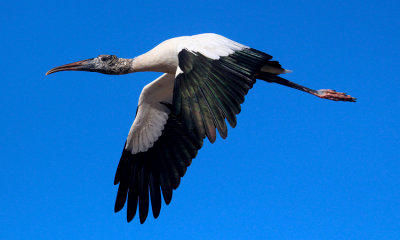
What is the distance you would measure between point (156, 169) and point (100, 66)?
1.88 meters

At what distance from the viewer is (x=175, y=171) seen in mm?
9086

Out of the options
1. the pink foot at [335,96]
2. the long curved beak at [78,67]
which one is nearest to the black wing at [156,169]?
the long curved beak at [78,67]

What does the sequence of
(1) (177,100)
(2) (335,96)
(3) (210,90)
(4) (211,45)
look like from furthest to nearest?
(2) (335,96)
(4) (211,45)
(3) (210,90)
(1) (177,100)

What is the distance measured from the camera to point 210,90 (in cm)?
645

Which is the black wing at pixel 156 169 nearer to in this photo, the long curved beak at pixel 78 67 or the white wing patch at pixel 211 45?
the long curved beak at pixel 78 67

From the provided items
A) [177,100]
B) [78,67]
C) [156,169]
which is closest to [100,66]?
[78,67]

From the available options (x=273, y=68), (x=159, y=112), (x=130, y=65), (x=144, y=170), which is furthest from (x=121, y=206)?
(x=273, y=68)

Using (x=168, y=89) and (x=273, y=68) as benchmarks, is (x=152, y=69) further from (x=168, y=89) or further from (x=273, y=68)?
(x=273, y=68)

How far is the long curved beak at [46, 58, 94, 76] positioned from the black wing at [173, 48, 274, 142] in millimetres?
2635

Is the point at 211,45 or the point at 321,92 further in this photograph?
the point at 321,92

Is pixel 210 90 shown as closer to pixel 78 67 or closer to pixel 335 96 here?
pixel 335 96

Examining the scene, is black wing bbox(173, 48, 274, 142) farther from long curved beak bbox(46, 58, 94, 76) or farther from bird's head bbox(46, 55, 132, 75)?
long curved beak bbox(46, 58, 94, 76)

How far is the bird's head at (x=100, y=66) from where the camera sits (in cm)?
892

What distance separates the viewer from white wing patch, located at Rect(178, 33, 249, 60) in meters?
6.94
